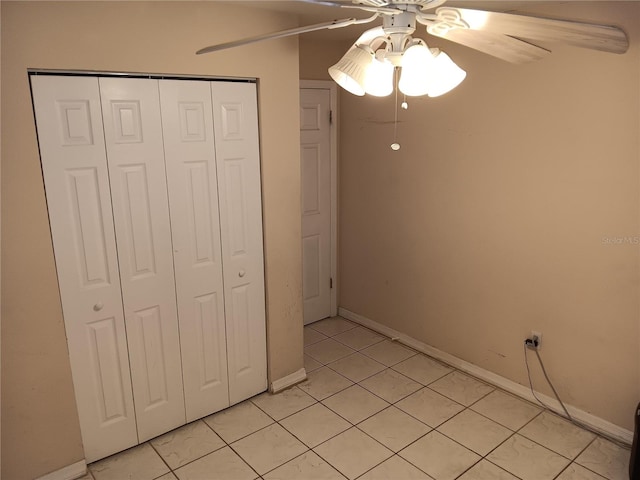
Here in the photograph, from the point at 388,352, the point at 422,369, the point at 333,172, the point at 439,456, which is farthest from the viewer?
the point at 333,172

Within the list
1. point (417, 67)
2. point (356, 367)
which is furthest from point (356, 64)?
point (356, 367)

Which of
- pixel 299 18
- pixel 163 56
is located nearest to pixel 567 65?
pixel 299 18

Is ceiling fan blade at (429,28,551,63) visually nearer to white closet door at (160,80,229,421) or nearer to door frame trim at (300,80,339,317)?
white closet door at (160,80,229,421)

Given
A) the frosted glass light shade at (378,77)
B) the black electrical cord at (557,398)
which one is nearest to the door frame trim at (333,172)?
the black electrical cord at (557,398)

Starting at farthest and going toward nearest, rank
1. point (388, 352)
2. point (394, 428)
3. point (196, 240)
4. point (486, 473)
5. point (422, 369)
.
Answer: point (388, 352) < point (422, 369) < point (394, 428) < point (196, 240) < point (486, 473)

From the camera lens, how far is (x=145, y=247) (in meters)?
2.46

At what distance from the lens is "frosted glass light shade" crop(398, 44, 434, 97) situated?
1.34m

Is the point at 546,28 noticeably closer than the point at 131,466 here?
Yes

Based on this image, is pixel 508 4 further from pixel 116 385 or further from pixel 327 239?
pixel 116 385

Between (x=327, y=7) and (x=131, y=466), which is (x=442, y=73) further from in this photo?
(x=131, y=466)

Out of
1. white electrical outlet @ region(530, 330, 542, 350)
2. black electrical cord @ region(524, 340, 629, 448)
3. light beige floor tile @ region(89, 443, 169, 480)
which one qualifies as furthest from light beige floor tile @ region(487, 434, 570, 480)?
light beige floor tile @ region(89, 443, 169, 480)

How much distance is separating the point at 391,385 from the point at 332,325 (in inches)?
40.9

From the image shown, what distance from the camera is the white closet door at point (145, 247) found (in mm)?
2281

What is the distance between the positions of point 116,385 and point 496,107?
2.64 m
